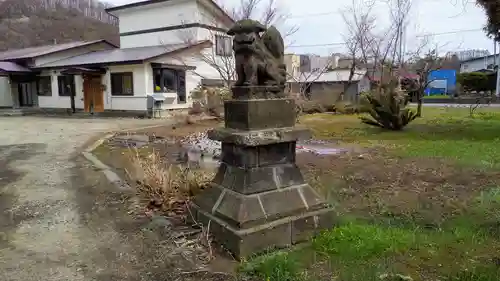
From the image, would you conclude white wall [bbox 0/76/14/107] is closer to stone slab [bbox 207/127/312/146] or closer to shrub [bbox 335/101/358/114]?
shrub [bbox 335/101/358/114]

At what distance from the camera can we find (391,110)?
1238 cm

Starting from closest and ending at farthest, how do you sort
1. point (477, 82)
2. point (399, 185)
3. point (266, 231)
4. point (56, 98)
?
point (266, 231)
point (399, 185)
point (56, 98)
point (477, 82)

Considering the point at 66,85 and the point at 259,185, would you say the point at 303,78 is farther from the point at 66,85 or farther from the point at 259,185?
the point at 259,185

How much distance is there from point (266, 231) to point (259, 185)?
0.43 m

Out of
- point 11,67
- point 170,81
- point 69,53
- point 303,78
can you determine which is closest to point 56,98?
point 69,53

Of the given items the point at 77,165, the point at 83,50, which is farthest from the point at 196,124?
the point at 83,50

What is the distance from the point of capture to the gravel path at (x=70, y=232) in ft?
10.4

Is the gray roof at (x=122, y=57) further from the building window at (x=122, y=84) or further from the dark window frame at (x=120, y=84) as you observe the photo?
the building window at (x=122, y=84)

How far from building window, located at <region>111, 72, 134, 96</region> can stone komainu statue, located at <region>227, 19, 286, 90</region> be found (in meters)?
18.6

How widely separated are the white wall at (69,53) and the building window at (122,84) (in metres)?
6.91

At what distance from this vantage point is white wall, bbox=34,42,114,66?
25766 millimetres


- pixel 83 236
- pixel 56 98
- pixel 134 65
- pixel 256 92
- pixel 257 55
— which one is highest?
pixel 134 65

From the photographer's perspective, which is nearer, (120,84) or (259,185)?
(259,185)

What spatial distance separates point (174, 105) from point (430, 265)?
64.6ft
